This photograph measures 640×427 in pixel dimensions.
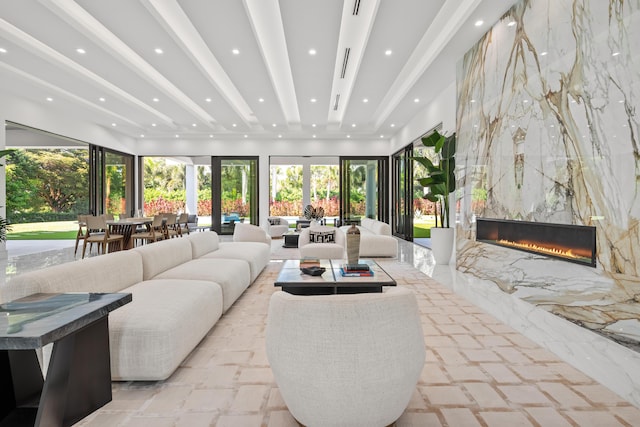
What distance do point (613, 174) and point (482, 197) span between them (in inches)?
85.4

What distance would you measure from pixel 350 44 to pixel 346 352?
504 centimetres

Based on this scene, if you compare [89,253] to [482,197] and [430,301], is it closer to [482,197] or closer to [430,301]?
[430,301]

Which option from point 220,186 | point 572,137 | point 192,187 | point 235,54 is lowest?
point 572,137

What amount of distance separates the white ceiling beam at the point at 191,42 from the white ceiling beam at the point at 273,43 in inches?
32.6

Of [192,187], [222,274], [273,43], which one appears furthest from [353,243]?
[192,187]

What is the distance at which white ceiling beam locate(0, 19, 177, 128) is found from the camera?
15.8 feet

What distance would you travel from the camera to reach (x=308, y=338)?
143 cm

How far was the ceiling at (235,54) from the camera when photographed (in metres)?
4.27

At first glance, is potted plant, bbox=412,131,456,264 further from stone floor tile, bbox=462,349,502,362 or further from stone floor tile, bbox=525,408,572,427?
stone floor tile, bbox=525,408,572,427

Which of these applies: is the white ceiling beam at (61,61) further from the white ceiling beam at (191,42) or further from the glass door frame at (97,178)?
the glass door frame at (97,178)

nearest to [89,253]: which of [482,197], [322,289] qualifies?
[322,289]

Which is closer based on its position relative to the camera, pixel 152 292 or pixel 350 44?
pixel 152 292

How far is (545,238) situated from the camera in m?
3.71

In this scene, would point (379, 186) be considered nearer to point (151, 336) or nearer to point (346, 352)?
point (151, 336)
